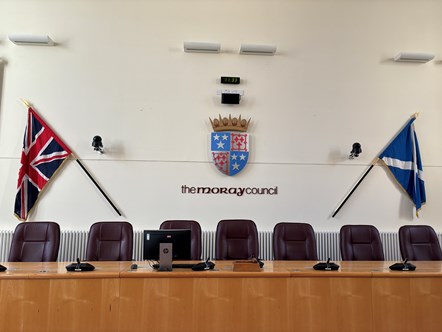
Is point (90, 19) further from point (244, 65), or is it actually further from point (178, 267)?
point (178, 267)

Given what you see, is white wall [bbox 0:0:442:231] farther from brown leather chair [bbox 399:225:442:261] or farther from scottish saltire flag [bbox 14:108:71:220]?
brown leather chair [bbox 399:225:442:261]

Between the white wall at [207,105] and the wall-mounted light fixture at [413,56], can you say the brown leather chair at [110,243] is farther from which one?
the wall-mounted light fixture at [413,56]

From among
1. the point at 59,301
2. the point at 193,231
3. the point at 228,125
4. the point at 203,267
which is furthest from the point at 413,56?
the point at 59,301

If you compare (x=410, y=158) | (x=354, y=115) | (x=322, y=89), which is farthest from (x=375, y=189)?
(x=322, y=89)

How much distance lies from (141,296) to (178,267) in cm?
54

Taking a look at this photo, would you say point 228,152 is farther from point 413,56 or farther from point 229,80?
point 413,56

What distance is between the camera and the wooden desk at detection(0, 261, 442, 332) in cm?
227

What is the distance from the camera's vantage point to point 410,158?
16.4 feet

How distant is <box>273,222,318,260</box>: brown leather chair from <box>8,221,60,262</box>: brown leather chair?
238 cm

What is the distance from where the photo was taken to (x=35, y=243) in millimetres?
3570

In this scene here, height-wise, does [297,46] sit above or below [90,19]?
below

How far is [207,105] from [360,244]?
8.92 ft

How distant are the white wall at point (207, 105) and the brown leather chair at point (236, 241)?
0.99m

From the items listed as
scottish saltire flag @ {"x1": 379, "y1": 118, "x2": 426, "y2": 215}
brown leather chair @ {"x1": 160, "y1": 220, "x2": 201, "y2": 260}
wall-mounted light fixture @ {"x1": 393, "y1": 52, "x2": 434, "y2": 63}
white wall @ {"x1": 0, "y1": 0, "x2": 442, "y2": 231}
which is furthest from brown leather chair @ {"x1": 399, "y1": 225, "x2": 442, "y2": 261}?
wall-mounted light fixture @ {"x1": 393, "y1": 52, "x2": 434, "y2": 63}
